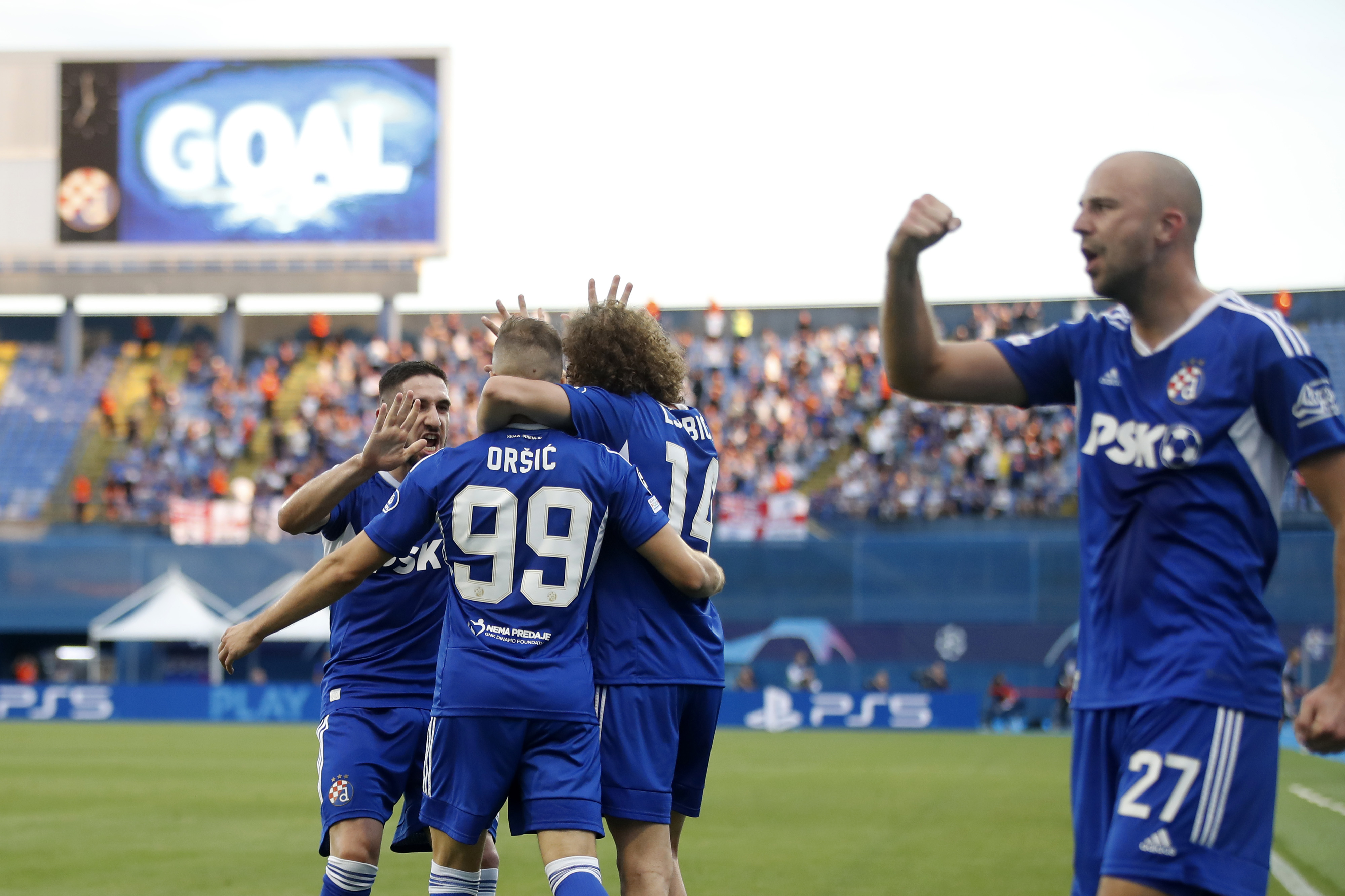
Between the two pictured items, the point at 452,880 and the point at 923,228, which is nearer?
the point at 923,228

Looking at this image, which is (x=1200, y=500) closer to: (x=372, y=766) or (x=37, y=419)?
(x=372, y=766)

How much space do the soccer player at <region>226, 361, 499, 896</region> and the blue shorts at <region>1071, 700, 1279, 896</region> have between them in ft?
8.94

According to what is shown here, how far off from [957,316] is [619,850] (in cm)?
3518

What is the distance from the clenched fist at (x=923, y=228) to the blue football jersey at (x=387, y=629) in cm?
266

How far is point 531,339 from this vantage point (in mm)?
4953

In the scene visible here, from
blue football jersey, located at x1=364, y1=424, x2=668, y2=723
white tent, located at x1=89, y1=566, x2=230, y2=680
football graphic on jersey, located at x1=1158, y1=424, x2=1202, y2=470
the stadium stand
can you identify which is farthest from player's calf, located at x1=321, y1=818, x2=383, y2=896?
the stadium stand

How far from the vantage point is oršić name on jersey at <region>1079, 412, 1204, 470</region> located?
12.1 ft

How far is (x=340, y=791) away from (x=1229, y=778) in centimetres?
330

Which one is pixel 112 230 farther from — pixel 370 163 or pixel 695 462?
pixel 695 462

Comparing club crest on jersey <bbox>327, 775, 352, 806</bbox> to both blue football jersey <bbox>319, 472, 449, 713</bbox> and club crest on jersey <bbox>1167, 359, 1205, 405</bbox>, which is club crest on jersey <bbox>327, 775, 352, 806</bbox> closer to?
blue football jersey <bbox>319, 472, 449, 713</bbox>

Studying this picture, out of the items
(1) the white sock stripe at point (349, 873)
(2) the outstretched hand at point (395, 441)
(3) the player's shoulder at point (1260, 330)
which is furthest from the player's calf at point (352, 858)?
(3) the player's shoulder at point (1260, 330)

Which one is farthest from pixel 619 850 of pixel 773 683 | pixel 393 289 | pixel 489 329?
pixel 393 289

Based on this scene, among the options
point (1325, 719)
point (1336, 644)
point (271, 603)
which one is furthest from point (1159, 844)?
point (271, 603)

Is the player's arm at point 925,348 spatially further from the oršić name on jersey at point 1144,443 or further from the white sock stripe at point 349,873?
the white sock stripe at point 349,873
